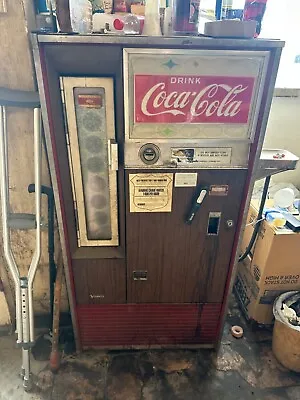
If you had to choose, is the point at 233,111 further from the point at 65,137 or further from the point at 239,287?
the point at 239,287

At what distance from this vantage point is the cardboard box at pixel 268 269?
5.94 ft

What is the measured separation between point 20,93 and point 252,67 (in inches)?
34.4

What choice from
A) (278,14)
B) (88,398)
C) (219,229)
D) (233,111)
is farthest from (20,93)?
(278,14)

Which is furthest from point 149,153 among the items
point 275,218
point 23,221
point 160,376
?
point 160,376

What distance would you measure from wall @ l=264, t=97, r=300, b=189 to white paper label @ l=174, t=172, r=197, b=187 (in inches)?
49.0

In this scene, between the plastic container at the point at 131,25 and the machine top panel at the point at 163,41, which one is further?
the plastic container at the point at 131,25

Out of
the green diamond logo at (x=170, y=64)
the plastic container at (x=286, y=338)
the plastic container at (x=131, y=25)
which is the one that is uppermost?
the plastic container at (x=131, y=25)

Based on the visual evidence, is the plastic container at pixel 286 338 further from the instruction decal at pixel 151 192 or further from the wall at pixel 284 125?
the wall at pixel 284 125

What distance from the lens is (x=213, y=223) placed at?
153 centimetres

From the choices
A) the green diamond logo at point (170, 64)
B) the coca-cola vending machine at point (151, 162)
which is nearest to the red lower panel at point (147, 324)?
the coca-cola vending machine at point (151, 162)

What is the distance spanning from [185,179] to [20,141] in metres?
0.76

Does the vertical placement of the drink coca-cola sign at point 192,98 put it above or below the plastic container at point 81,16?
below

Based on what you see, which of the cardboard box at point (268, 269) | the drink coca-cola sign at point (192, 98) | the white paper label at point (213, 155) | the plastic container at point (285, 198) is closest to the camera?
the drink coca-cola sign at point (192, 98)

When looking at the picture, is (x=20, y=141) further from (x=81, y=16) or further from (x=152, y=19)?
(x=152, y=19)
